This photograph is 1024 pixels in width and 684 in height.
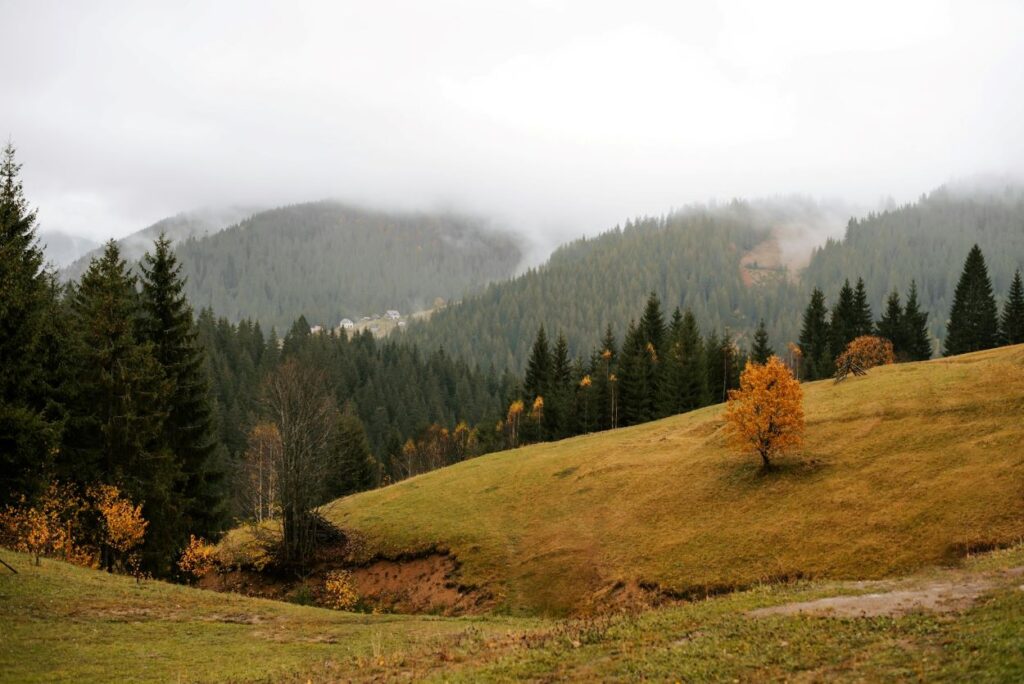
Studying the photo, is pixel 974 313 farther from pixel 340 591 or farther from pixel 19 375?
pixel 19 375

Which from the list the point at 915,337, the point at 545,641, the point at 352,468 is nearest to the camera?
the point at 545,641

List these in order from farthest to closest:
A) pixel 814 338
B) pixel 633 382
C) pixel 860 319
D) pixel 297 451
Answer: pixel 814 338, pixel 860 319, pixel 633 382, pixel 297 451

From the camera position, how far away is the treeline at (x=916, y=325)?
328 ft

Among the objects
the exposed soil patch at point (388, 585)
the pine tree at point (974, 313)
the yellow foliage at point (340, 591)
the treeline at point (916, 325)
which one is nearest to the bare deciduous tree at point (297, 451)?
the exposed soil patch at point (388, 585)

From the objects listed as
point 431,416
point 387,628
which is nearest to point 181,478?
point 387,628

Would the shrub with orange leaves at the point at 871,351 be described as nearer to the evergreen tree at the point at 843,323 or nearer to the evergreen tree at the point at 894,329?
the evergreen tree at the point at 843,323

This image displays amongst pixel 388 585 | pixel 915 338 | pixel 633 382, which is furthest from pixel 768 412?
pixel 915 338

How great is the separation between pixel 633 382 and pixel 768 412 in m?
50.4

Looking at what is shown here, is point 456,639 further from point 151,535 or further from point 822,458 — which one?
point 822,458

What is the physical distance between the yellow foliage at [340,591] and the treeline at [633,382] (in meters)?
54.9

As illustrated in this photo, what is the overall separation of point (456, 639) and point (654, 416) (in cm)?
7479

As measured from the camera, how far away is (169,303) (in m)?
45.5

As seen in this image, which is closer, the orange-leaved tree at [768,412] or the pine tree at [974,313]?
the orange-leaved tree at [768,412]

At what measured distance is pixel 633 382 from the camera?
96625 millimetres
